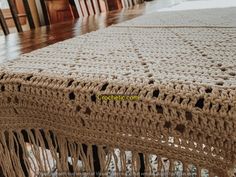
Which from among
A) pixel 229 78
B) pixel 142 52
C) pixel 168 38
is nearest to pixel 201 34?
pixel 168 38

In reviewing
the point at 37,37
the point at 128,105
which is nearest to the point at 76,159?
the point at 128,105

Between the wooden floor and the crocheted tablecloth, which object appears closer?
the crocheted tablecloth

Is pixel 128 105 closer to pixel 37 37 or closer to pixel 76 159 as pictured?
pixel 76 159

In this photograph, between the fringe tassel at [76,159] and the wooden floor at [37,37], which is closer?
the fringe tassel at [76,159]

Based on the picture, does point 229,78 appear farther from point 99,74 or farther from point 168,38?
point 168,38

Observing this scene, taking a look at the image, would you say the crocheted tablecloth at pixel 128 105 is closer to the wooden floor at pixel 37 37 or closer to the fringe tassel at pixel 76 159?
the fringe tassel at pixel 76 159

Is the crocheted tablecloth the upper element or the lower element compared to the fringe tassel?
upper

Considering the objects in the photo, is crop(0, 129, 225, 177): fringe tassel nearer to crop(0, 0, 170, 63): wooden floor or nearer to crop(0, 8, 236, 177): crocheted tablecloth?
crop(0, 8, 236, 177): crocheted tablecloth

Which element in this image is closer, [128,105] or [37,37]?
[128,105]

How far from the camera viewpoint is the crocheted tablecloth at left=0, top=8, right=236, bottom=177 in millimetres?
306

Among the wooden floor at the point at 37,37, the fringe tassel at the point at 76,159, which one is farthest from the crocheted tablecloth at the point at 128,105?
the wooden floor at the point at 37,37

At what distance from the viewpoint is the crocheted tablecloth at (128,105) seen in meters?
0.31

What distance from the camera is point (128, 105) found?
33 centimetres

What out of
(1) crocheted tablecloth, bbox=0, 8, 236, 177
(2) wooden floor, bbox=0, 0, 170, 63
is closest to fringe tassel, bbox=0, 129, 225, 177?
(1) crocheted tablecloth, bbox=0, 8, 236, 177
